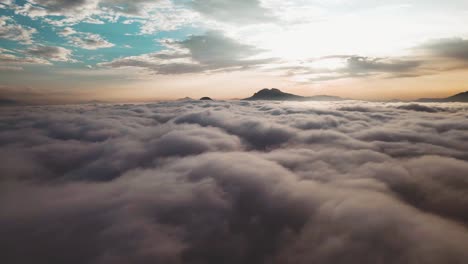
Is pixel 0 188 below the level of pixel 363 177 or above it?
below

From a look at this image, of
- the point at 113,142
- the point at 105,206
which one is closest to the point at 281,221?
the point at 105,206

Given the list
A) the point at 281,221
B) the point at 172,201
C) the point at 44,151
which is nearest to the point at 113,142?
the point at 44,151

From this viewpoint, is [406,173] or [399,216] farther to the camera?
[406,173]

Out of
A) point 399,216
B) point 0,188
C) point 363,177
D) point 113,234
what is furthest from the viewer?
point 0,188

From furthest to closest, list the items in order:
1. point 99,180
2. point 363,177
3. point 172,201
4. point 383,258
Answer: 1. point 99,180
2. point 363,177
3. point 172,201
4. point 383,258

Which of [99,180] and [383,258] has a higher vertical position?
[383,258]

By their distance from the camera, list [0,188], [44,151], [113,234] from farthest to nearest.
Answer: [44,151] → [0,188] → [113,234]

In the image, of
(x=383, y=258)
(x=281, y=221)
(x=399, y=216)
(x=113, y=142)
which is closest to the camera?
(x=383, y=258)

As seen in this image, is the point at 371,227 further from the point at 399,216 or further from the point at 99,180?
the point at 99,180

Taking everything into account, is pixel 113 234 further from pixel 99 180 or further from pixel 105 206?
pixel 99 180
